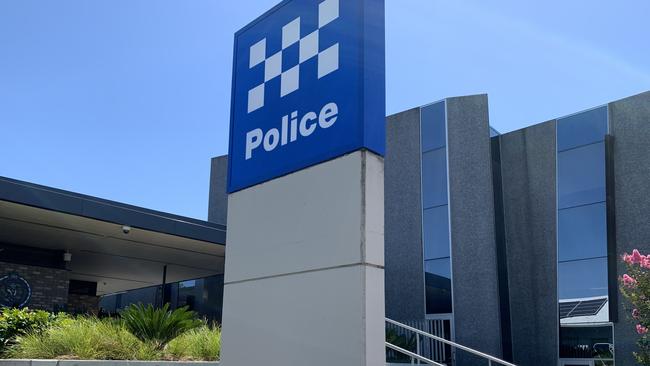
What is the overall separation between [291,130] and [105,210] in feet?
30.8

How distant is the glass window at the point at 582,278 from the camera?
17.1 metres

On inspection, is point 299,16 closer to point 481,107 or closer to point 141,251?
point 141,251

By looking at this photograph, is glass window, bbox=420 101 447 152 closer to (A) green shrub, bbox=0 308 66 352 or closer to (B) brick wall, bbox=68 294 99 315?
(B) brick wall, bbox=68 294 99 315

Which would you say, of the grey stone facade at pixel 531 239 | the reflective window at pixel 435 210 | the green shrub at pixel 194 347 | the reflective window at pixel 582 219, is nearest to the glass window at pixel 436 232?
the reflective window at pixel 435 210

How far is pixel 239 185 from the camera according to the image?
5.02 m

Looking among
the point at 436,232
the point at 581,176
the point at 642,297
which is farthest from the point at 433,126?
the point at 642,297

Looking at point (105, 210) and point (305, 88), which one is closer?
point (305, 88)

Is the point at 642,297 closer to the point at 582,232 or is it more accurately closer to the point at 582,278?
the point at 582,278

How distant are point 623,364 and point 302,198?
15159 millimetres

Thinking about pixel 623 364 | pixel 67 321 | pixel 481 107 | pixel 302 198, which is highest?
pixel 481 107

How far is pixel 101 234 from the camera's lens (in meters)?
15.2

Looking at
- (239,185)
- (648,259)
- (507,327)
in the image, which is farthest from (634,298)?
(239,185)

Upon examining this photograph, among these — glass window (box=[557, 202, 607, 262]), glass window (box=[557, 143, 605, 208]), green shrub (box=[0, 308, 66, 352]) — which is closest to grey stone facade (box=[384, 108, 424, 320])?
glass window (box=[557, 202, 607, 262])

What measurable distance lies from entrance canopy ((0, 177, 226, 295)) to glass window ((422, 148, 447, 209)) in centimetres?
731
